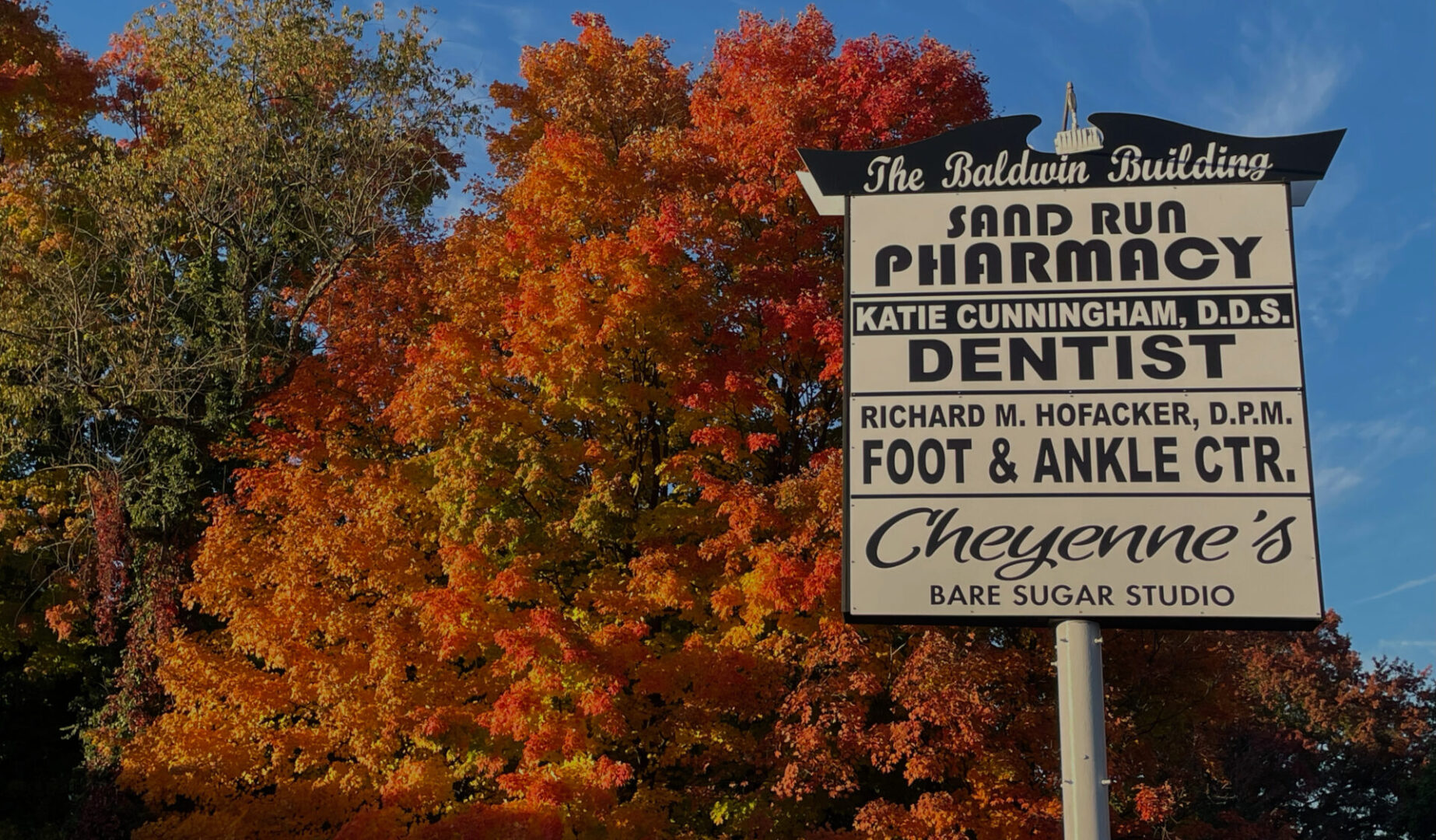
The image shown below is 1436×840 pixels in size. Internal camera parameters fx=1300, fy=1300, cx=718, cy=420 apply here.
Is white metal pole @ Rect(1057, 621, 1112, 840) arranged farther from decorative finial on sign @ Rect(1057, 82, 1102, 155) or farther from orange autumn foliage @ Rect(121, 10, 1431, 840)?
orange autumn foliage @ Rect(121, 10, 1431, 840)

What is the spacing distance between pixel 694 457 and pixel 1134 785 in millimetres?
7705

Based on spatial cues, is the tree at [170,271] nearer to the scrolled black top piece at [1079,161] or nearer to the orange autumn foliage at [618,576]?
the orange autumn foliage at [618,576]

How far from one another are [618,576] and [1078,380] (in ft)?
39.4

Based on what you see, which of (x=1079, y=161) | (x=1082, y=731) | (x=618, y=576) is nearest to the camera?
(x=1082, y=731)

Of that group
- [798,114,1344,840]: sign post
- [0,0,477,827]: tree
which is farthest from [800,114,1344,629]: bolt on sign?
[0,0,477,827]: tree

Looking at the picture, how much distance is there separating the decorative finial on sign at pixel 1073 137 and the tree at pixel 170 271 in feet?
58.2

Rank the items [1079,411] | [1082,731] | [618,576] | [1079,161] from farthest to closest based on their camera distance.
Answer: [618,576] → [1079,161] → [1079,411] → [1082,731]

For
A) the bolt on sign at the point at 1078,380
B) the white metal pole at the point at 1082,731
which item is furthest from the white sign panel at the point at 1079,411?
the white metal pole at the point at 1082,731

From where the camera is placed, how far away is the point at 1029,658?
17.8m

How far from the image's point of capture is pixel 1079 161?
835cm

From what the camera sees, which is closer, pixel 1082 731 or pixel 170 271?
pixel 1082 731

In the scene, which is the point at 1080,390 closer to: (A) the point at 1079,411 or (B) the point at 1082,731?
(A) the point at 1079,411

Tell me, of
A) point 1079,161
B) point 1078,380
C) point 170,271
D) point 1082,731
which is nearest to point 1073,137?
point 1079,161

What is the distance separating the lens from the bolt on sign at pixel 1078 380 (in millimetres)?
7504
